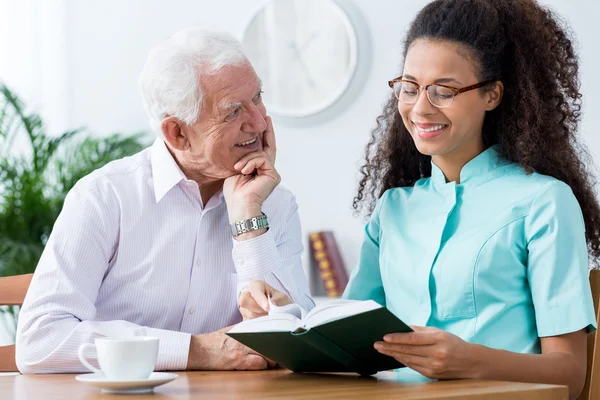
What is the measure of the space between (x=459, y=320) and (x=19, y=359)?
86 centimetres

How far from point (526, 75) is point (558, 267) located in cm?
40

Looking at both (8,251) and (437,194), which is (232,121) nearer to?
(437,194)

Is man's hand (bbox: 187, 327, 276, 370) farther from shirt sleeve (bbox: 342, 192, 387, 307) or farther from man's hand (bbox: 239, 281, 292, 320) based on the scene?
shirt sleeve (bbox: 342, 192, 387, 307)

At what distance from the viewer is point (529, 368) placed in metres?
1.43

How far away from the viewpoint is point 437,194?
179 centimetres

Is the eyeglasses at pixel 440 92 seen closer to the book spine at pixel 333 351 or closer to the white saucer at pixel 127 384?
the book spine at pixel 333 351

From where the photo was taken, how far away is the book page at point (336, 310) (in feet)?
3.99

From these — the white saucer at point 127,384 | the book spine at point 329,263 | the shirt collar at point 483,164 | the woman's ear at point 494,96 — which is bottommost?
the book spine at point 329,263

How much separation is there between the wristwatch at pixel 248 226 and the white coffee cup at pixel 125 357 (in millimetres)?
600

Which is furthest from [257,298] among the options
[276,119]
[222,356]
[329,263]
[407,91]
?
[276,119]

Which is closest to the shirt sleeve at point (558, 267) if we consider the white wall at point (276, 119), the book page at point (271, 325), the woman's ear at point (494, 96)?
the woman's ear at point (494, 96)

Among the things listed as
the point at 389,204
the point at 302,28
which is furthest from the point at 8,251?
the point at 389,204

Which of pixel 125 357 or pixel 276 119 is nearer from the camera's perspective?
pixel 125 357

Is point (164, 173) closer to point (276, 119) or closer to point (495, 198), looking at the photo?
point (495, 198)
